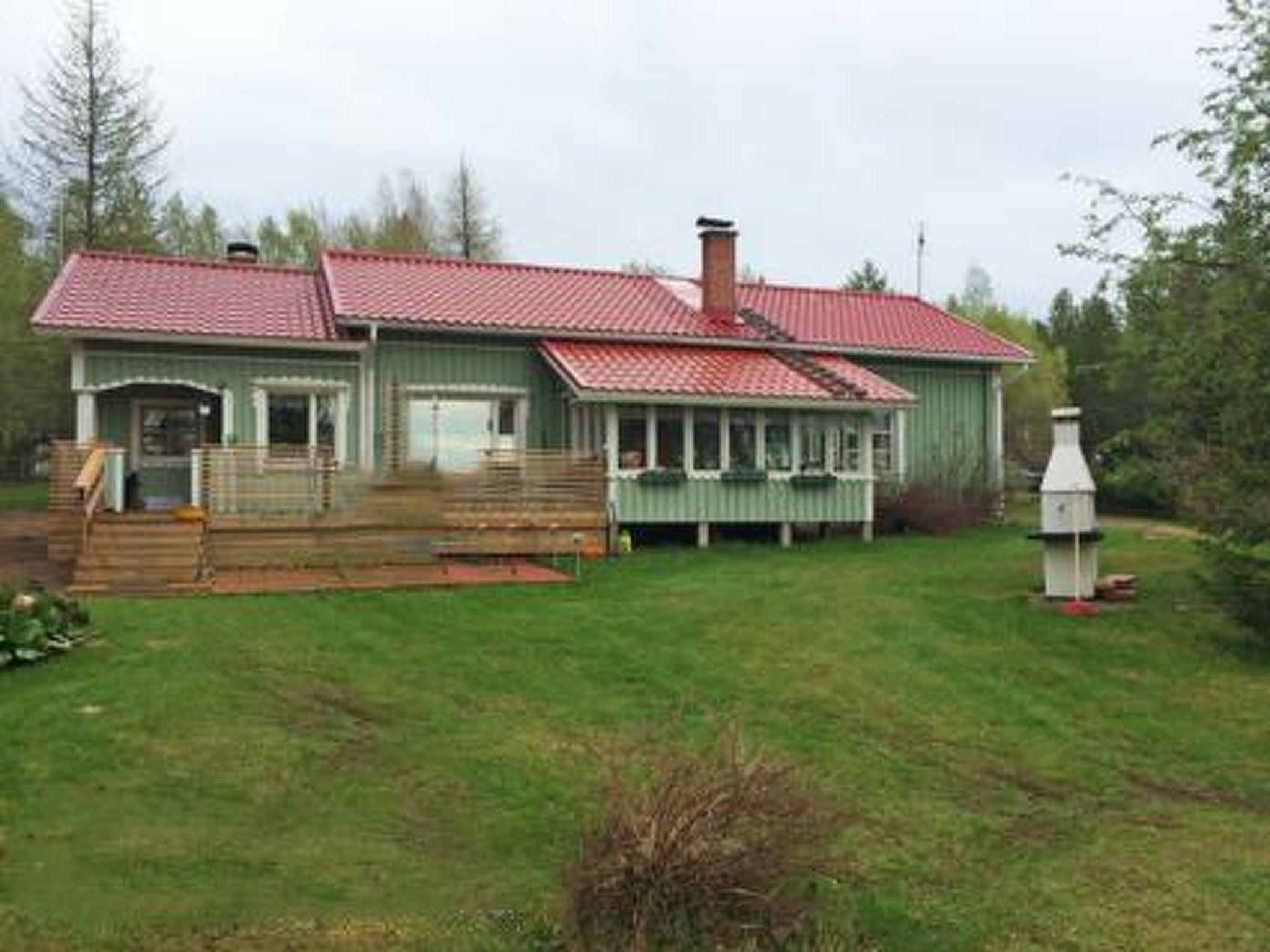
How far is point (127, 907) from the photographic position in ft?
18.8

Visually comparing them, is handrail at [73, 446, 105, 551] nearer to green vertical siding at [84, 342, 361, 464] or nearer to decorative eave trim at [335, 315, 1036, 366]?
green vertical siding at [84, 342, 361, 464]

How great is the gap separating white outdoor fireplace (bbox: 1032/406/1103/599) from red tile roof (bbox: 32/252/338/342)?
11.3m

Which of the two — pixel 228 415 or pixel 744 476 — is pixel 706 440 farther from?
pixel 228 415

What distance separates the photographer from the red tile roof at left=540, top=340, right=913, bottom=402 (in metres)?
20.4

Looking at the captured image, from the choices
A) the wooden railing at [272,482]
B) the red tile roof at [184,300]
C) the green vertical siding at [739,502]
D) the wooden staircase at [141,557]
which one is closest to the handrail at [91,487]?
the wooden staircase at [141,557]

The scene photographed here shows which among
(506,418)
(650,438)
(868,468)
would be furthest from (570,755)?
Result: (868,468)

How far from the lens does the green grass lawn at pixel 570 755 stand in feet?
20.1

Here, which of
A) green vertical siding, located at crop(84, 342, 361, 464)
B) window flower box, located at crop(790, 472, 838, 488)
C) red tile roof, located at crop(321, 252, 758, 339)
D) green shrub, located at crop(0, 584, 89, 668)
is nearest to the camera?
green shrub, located at crop(0, 584, 89, 668)

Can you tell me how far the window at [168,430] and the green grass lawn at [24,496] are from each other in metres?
9.05

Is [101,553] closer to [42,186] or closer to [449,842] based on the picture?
[449,842]

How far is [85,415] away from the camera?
19.1 m

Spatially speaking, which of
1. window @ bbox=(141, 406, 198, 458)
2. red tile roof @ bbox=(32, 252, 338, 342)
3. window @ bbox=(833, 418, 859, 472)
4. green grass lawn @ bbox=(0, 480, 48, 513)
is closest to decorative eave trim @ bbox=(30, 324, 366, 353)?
red tile roof @ bbox=(32, 252, 338, 342)

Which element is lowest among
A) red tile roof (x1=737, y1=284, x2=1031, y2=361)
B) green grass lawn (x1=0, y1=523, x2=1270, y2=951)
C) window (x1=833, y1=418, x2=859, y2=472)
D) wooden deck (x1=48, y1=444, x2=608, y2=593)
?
green grass lawn (x1=0, y1=523, x2=1270, y2=951)

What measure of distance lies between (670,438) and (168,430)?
8067 millimetres
